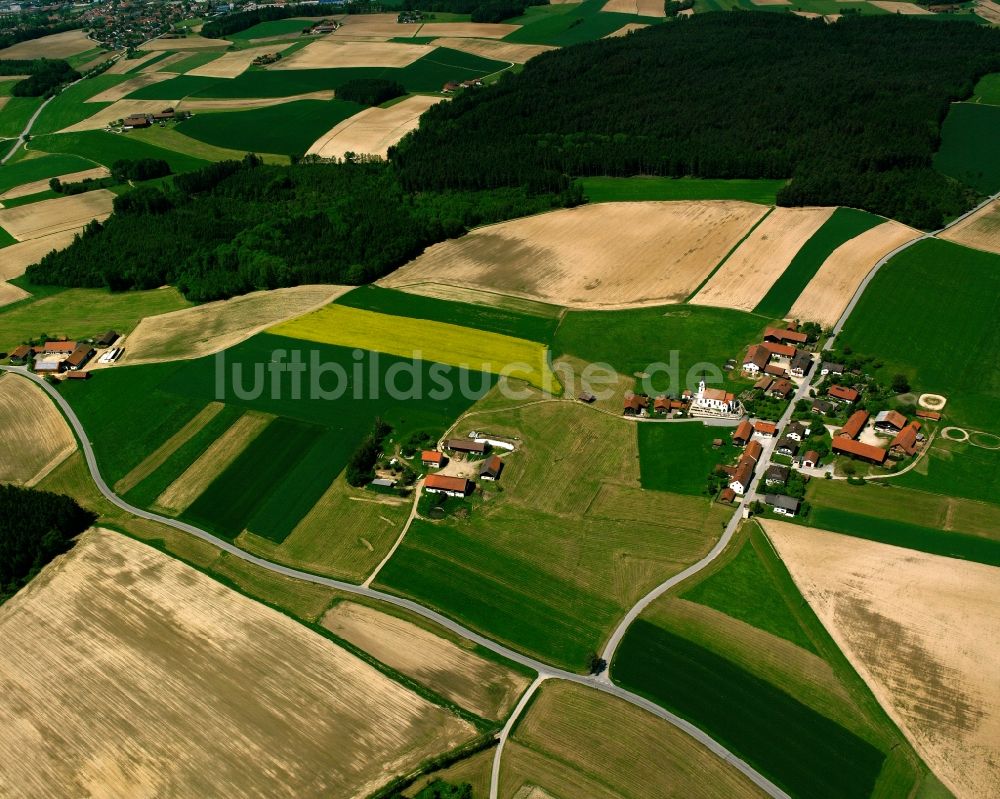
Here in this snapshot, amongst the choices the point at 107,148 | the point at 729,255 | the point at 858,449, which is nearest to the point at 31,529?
the point at 858,449

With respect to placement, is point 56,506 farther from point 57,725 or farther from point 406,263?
point 406,263

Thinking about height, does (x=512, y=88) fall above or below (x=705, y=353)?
above

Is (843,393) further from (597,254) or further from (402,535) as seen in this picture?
(402,535)

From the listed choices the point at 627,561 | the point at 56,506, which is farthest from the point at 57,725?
the point at 627,561

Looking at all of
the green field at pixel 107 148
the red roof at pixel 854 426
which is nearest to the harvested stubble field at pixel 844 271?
the red roof at pixel 854 426

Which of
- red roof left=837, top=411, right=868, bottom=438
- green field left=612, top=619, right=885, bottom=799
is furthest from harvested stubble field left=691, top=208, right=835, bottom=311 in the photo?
green field left=612, top=619, right=885, bottom=799

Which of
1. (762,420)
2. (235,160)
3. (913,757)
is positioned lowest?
(913,757)

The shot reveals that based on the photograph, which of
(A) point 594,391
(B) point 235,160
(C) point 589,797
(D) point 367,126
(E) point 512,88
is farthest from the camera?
(E) point 512,88

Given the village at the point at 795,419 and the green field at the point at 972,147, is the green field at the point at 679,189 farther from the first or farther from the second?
the village at the point at 795,419
